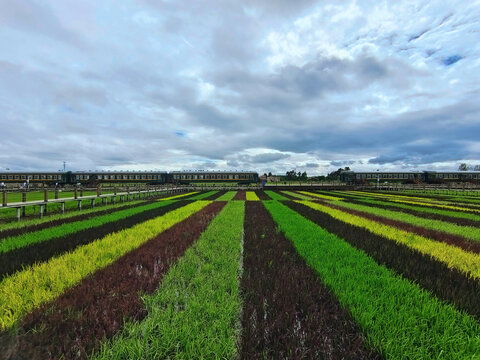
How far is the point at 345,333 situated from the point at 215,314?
1743 millimetres

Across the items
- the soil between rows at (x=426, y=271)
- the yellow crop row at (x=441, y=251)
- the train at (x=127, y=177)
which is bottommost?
the yellow crop row at (x=441, y=251)

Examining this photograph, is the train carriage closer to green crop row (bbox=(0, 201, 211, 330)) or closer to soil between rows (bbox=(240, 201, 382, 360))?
green crop row (bbox=(0, 201, 211, 330))

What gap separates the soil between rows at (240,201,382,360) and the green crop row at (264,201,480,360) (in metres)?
0.21

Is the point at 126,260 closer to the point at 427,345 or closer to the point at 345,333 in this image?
the point at 345,333

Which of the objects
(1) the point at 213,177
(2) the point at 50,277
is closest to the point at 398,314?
(2) the point at 50,277

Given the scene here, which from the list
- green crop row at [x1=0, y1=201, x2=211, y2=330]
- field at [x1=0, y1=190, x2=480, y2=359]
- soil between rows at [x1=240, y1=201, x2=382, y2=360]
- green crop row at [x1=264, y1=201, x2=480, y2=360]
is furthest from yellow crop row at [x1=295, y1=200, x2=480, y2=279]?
green crop row at [x1=0, y1=201, x2=211, y2=330]

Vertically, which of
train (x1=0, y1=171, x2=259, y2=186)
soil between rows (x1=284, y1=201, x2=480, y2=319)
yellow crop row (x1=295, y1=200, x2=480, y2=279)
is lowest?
yellow crop row (x1=295, y1=200, x2=480, y2=279)

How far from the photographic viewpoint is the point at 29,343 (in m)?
2.42

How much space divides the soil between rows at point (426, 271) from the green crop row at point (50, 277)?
6.53 meters

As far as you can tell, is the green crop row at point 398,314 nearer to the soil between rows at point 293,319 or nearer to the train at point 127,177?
the soil between rows at point 293,319

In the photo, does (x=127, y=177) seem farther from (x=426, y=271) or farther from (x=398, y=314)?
(x=398, y=314)

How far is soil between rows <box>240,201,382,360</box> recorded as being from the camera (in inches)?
96.0

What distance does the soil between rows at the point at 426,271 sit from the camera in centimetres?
356

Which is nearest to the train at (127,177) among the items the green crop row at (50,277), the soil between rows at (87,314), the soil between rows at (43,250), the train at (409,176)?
the train at (409,176)
